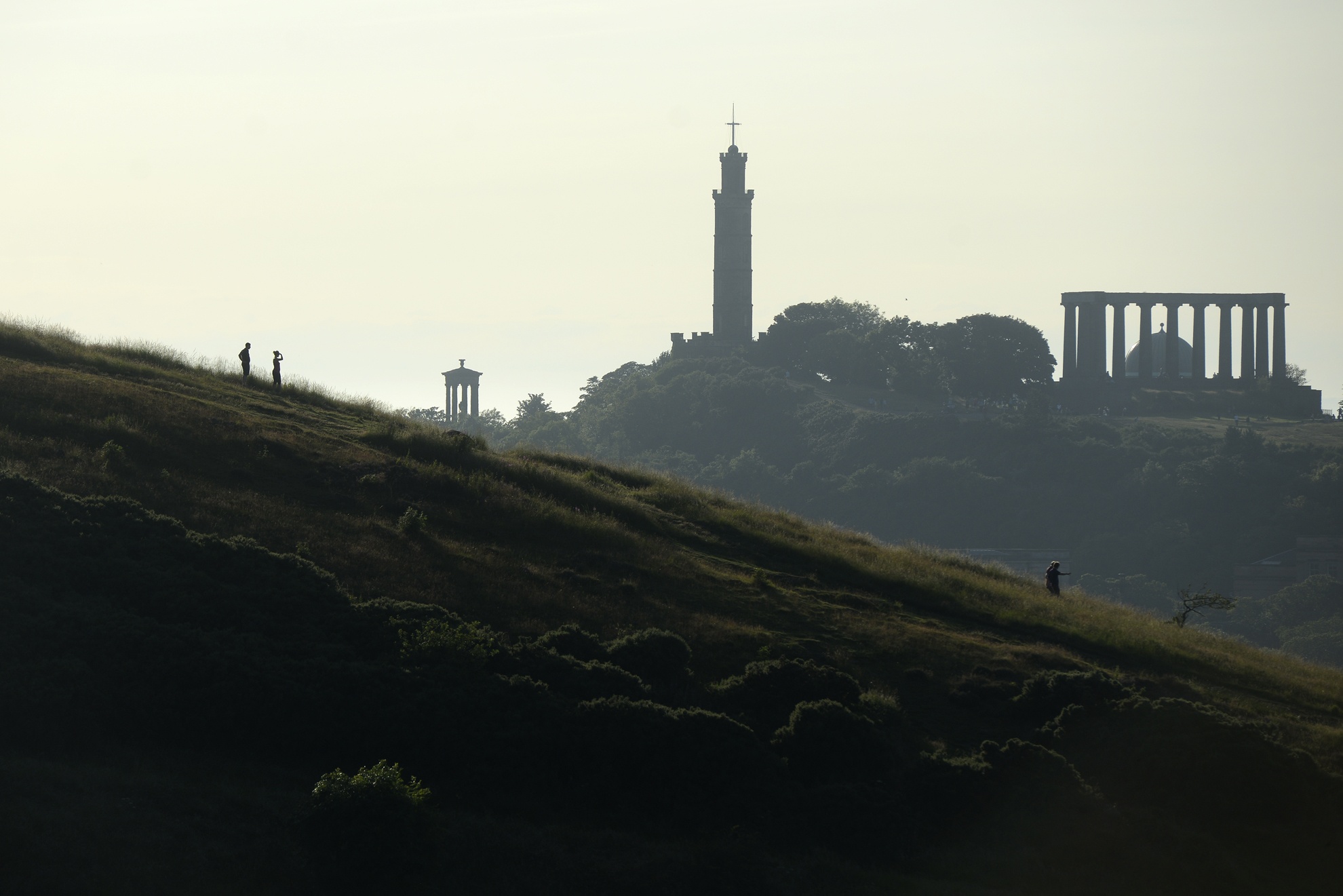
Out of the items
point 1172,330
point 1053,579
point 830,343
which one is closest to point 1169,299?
point 1172,330

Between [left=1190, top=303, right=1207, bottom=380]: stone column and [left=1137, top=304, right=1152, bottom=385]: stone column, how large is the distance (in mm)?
4135

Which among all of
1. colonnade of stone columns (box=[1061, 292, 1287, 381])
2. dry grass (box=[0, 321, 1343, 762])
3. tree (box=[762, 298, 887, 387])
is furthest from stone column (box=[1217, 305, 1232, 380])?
dry grass (box=[0, 321, 1343, 762])

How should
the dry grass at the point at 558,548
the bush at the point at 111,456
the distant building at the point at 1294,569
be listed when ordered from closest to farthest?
the dry grass at the point at 558,548 → the bush at the point at 111,456 → the distant building at the point at 1294,569

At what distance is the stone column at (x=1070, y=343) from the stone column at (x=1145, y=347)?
21.3 feet

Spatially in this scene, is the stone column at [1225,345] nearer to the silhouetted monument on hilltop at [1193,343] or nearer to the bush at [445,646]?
the silhouetted monument on hilltop at [1193,343]

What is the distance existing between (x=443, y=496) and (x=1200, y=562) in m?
86.3

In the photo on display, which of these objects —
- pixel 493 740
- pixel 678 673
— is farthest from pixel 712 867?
pixel 678 673

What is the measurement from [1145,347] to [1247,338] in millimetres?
9480

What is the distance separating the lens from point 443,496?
994 inches

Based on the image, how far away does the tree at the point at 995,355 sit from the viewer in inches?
4983

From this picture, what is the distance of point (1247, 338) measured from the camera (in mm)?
126562

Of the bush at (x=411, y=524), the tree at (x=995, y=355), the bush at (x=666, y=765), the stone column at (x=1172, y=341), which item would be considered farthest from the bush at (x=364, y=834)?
the stone column at (x=1172, y=341)

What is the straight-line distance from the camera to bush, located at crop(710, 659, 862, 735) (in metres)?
16.8

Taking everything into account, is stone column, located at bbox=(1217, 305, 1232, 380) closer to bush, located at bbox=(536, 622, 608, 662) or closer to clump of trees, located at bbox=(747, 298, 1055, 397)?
clump of trees, located at bbox=(747, 298, 1055, 397)
